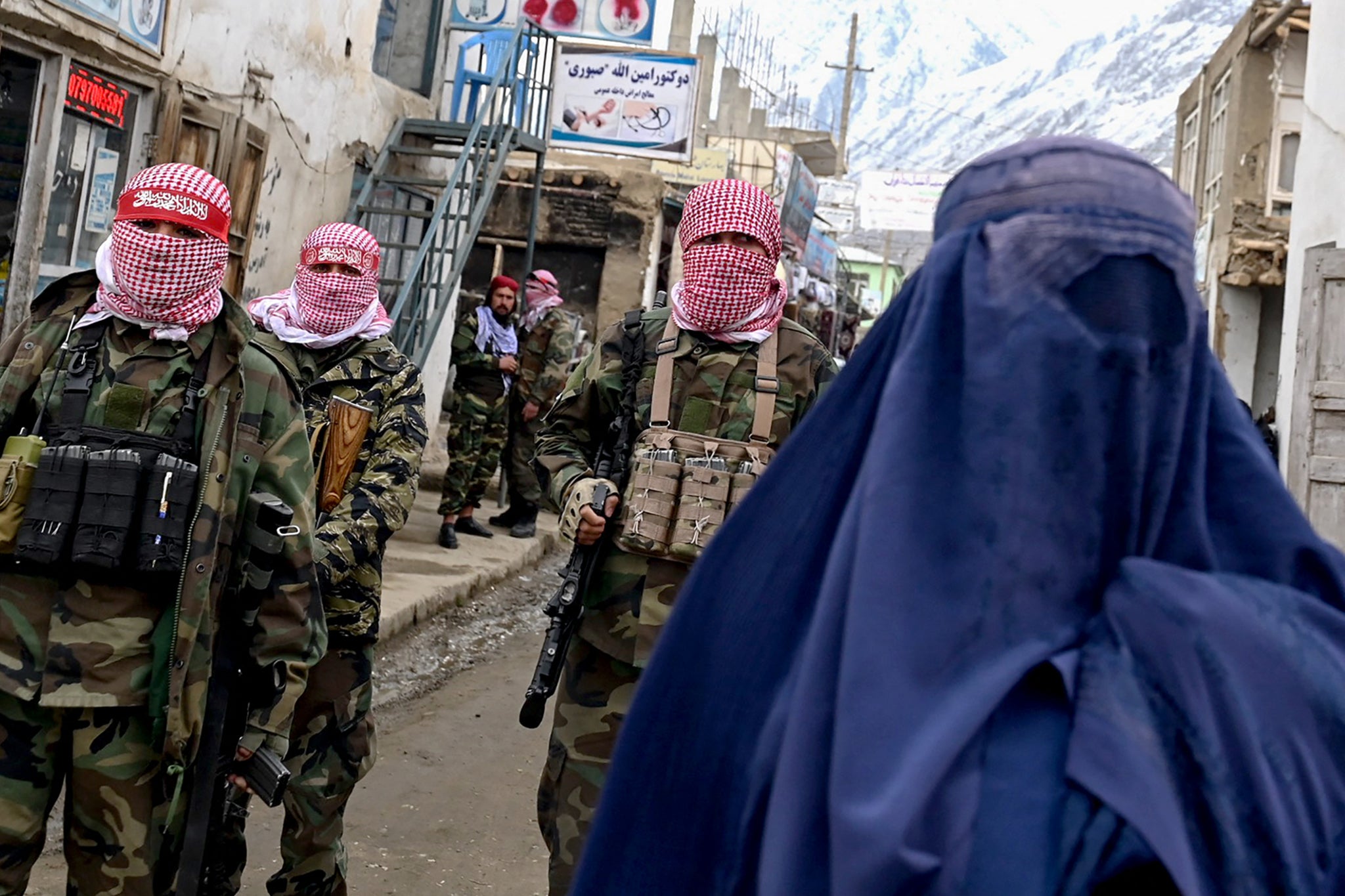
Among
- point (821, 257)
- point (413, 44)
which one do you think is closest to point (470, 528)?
point (413, 44)

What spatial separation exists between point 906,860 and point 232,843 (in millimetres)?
2587

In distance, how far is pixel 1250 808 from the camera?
1159mm

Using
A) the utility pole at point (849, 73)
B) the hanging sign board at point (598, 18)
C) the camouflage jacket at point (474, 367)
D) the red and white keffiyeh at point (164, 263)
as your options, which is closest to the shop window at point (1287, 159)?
the hanging sign board at point (598, 18)

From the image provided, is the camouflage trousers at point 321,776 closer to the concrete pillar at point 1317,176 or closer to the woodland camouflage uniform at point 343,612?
the woodland camouflage uniform at point 343,612

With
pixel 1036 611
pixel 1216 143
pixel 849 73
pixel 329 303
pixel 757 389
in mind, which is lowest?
pixel 1036 611

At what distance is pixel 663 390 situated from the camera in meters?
3.39

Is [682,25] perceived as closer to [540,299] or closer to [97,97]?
[540,299]

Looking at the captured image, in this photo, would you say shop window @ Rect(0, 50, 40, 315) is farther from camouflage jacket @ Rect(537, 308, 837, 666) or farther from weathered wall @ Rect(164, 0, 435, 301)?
camouflage jacket @ Rect(537, 308, 837, 666)

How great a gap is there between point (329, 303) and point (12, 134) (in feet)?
10.5

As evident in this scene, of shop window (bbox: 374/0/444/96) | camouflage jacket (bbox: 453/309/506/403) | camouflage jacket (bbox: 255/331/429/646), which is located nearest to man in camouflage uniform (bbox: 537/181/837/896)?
camouflage jacket (bbox: 255/331/429/646)

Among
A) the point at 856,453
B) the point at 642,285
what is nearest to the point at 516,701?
the point at 856,453

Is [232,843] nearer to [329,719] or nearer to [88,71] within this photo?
[329,719]

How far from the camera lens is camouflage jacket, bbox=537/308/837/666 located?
10.9 feet

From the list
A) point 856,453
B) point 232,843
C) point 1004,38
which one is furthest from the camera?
point 1004,38
